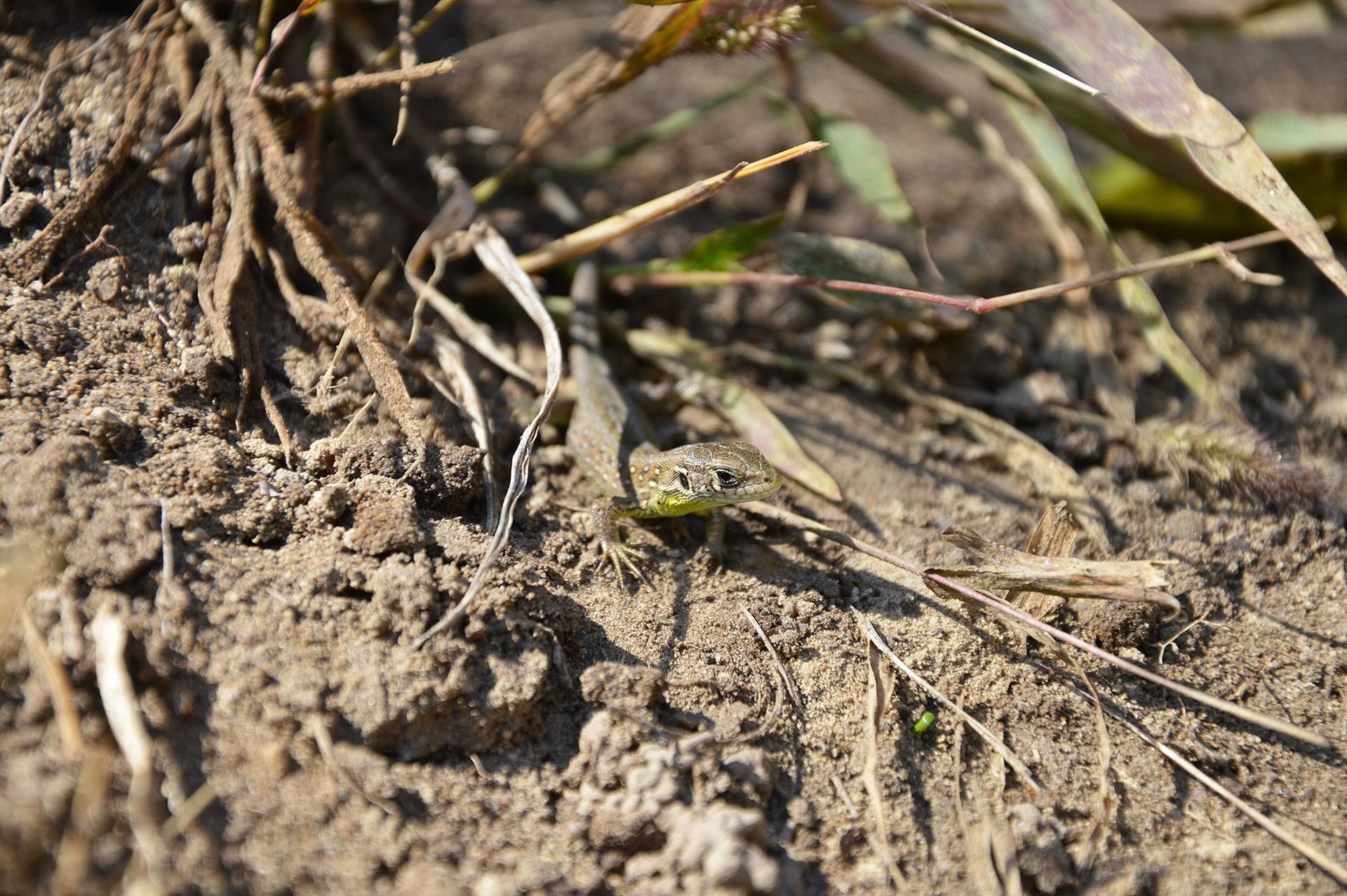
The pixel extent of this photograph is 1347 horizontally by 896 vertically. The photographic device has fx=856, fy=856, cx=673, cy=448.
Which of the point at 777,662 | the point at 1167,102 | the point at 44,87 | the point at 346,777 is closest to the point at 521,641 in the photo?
the point at 346,777

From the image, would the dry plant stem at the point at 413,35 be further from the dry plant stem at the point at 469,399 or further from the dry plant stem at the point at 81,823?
the dry plant stem at the point at 81,823

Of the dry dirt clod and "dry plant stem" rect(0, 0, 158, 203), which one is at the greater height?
"dry plant stem" rect(0, 0, 158, 203)

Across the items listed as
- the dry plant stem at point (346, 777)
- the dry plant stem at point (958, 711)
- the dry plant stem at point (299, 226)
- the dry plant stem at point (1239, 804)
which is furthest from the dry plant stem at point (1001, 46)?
the dry plant stem at point (346, 777)

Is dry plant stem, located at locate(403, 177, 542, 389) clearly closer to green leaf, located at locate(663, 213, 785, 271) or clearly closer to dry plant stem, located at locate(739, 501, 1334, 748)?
green leaf, located at locate(663, 213, 785, 271)

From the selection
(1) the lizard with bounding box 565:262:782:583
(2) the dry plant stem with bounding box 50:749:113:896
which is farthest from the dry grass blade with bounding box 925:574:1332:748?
(2) the dry plant stem with bounding box 50:749:113:896

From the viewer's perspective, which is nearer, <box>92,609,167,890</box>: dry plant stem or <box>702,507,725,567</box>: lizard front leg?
<box>92,609,167,890</box>: dry plant stem

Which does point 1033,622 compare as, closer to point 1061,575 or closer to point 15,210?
point 1061,575

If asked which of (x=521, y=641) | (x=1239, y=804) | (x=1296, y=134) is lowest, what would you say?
(x=1239, y=804)
